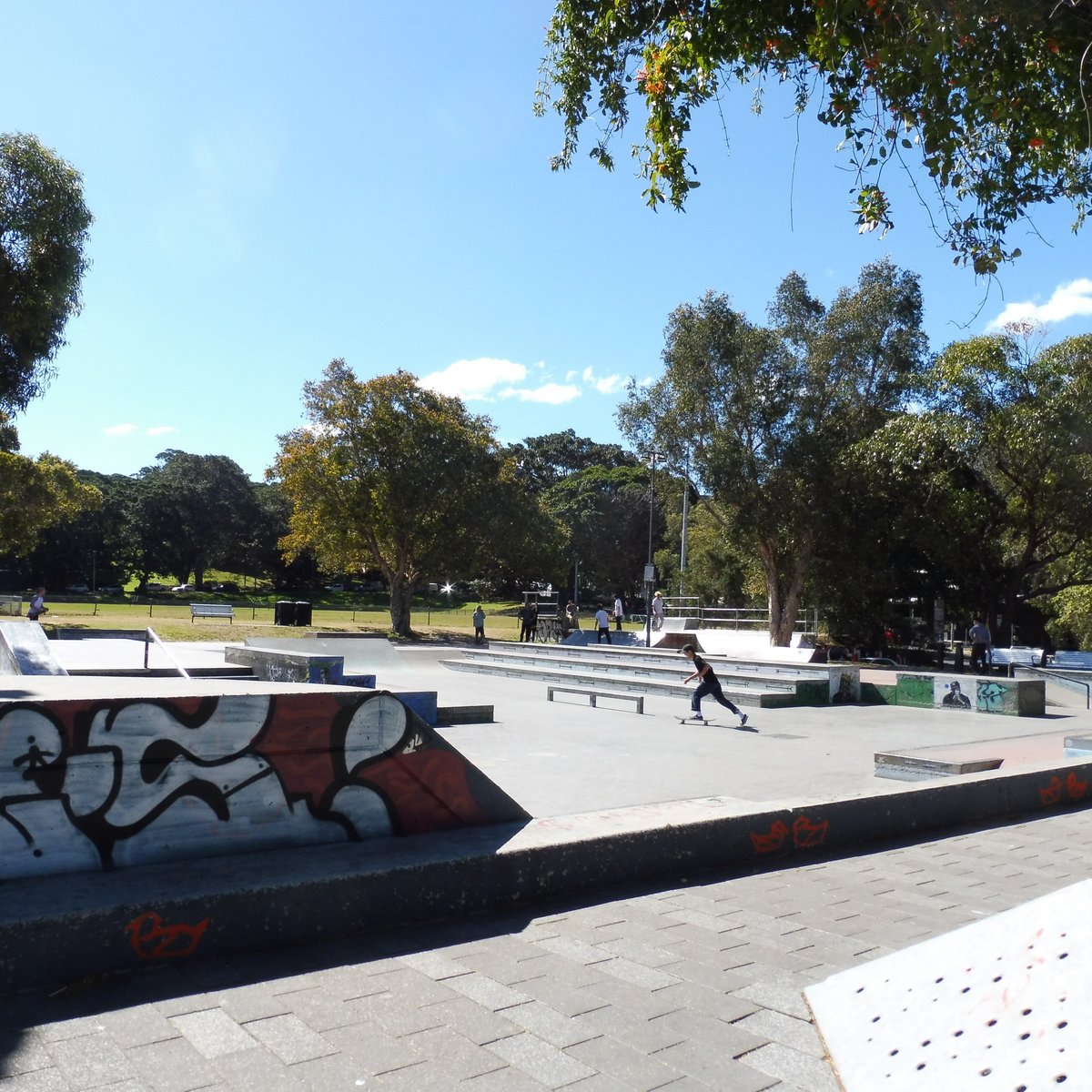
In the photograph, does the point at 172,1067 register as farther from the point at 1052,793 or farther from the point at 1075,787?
the point at 1075,787

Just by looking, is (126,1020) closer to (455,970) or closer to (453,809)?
(455,970)

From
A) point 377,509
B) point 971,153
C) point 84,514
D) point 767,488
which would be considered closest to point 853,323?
point 767,488

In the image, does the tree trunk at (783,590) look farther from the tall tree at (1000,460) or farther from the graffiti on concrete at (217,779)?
the graffiti on concrete at (217,779)

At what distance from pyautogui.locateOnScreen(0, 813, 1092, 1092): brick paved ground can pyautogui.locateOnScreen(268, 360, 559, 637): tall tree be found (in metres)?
30.4

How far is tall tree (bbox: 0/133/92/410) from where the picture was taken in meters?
22.8

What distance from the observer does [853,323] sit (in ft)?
98.6

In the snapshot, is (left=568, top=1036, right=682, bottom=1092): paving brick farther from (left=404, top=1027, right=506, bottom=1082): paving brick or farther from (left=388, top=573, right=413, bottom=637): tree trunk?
(left=388, top=573, right=413, bottom=637): tree trunk

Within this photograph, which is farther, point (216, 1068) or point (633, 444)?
point (633, 444)

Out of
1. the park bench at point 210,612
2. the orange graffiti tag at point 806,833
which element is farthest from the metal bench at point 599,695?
the park bench at point 210,612

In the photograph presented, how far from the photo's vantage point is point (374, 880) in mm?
4430

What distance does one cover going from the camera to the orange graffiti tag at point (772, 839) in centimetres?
→ 595

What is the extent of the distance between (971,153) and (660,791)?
18.5 feet

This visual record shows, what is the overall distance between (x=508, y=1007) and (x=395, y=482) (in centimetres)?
3142

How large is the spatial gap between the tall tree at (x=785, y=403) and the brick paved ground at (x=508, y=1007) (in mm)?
24408
